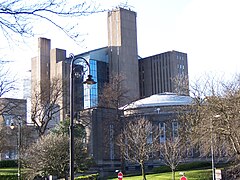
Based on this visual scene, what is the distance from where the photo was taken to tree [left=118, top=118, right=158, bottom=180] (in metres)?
42.5

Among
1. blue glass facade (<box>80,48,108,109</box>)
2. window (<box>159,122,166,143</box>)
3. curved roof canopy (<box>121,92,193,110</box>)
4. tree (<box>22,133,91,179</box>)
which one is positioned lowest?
tree (<box>22,133,91,179</box>)

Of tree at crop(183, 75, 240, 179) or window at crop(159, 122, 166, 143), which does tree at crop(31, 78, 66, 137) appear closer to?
window at crop(159, 122, 166, 143)

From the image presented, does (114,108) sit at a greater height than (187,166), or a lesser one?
greater

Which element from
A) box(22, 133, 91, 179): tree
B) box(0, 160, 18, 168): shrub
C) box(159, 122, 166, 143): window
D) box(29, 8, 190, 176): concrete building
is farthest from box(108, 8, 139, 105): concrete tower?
box(22, 133, 91, 179): tree

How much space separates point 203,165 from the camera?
49.4 meters

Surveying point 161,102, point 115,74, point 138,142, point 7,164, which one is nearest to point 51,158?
point 138,142

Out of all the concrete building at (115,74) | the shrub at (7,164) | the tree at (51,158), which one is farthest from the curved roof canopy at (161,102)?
the tree at (51,158)

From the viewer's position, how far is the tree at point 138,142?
139 ft

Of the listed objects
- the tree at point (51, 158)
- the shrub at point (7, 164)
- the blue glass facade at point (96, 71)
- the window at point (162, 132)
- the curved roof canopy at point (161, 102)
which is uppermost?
the blue glass facade at point (96, 71)

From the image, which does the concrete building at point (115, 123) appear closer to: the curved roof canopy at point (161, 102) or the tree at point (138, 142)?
the curved roof canopy at point (161, 102)

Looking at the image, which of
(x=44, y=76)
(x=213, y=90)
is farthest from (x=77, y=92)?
(x=213, y=90)

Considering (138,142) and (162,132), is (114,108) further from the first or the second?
(138,142)

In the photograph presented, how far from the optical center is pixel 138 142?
143 ft

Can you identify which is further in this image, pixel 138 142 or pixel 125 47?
pixel 125 47
